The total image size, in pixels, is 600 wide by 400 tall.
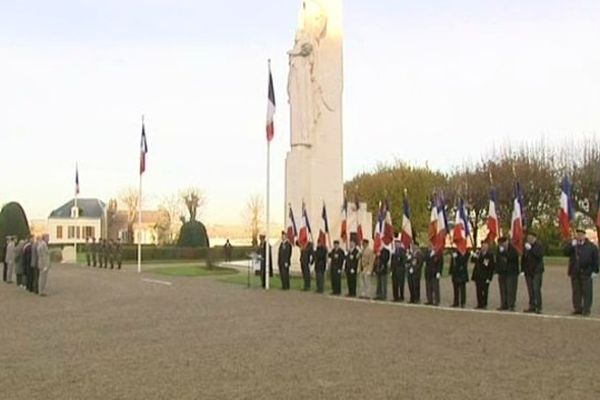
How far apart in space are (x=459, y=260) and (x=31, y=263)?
1375 centimetres

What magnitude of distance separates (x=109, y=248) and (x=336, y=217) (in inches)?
685

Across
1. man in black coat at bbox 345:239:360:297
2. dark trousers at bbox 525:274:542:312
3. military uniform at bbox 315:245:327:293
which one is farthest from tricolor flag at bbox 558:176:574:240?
military uniform at bbox 315:245:327:293

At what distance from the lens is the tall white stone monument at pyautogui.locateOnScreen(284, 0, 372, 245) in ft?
116

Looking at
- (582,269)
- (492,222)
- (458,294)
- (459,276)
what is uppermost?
(492,222)

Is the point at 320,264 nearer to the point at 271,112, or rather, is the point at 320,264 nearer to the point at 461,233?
the point at 271,112

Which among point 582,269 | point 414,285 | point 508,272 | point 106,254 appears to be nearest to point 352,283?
point 414,285

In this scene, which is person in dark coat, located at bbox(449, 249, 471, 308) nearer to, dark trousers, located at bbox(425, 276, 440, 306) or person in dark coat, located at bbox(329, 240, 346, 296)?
dark trousers, located at bbox(425, 276, 440, 306)

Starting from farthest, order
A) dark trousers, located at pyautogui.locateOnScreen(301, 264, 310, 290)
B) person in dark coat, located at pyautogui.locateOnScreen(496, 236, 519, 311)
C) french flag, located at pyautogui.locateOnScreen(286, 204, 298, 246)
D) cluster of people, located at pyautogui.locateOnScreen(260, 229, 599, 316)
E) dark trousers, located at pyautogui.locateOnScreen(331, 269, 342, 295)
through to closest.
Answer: french flag, located at pyautogui.locateOnScreen(286, 204, 298, 246)
dark trousers, located at pyautogui.locateOnScreen(301, 264, 310, 290)
dark trousers, located at pyautogui.locateOnScreen(331, 269, 342, 295)
person in dark coat, located at pyautogui.locateOnScreen(496, 236, 519, 311)
cluster of people, located at pyautogui.locateOnScreen(260, 229, 599, 316)

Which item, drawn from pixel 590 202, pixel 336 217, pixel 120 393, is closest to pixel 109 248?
pixel 336 217

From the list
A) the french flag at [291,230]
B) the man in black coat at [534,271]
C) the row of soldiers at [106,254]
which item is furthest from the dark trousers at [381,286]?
the row of soldiers at [106,254]

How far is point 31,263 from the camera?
26797mm

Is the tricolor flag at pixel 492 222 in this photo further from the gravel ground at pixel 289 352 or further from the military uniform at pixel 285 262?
the military uniform at pixel 285 262

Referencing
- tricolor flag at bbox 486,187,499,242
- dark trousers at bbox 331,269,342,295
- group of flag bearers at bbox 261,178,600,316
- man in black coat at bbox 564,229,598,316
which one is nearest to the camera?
man in black coat at bbox 564,229,598,316

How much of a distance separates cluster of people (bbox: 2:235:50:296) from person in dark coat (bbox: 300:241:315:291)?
7.85 meters
